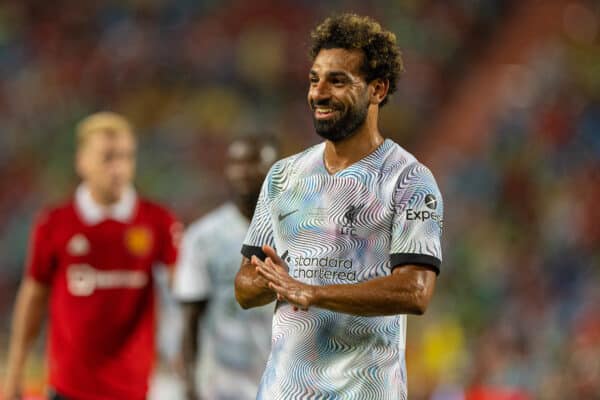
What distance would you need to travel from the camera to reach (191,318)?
20.1ft

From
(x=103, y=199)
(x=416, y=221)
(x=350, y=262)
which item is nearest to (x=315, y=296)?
(x=350, y=262)

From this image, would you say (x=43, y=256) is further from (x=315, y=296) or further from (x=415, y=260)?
(x=415, y=260)

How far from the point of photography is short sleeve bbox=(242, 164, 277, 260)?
3.47 meters

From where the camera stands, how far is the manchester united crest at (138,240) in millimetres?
5922

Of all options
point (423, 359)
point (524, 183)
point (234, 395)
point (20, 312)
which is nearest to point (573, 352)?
point (423, 359)

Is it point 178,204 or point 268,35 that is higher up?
point 268,35

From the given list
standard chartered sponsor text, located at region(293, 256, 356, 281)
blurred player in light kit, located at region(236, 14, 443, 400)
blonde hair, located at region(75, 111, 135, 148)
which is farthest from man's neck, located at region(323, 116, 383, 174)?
blonde hair, located at region(75, 111, 135, 148)

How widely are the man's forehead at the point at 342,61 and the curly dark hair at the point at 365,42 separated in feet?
0.05

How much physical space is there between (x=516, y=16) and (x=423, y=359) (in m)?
5.35

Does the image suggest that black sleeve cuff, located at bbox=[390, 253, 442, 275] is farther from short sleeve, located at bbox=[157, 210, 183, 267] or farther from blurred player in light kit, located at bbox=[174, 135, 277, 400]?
short sleeve, located at bbox=[157, 210, 183, 267]

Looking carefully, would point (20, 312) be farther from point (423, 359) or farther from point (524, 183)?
point (524, 183)

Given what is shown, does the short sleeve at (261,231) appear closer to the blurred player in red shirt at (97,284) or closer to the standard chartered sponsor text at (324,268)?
the standard chartered sponsor text at (324,268)

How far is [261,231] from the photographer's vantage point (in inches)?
137

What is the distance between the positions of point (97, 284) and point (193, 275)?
58 centimetres
